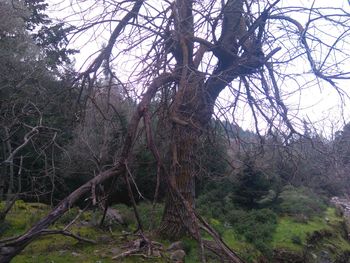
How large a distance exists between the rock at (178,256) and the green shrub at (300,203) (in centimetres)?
916

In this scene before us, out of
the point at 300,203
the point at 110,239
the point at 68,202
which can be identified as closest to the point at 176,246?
the point at 110,239

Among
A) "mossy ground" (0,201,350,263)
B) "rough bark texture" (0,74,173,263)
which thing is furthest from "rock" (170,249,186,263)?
"rough bark texture" (0,74,173,263)

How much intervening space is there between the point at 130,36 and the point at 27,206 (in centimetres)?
975

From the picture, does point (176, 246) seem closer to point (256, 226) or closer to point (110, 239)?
point (110, 239)

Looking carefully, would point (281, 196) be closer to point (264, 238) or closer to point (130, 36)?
point (264, 238)

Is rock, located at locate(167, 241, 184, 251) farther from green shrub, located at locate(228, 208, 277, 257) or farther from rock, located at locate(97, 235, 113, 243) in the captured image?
green shrub, located at locate(228, 208, 277, 257)

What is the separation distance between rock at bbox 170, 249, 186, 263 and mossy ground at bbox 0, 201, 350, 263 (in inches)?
6.5

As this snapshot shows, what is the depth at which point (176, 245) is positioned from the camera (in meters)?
7.57

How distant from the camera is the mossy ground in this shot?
6883 millimetres

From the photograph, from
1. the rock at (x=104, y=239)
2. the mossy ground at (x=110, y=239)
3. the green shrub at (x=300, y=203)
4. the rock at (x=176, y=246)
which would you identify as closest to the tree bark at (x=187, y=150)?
the rock at (x=176, y=246)

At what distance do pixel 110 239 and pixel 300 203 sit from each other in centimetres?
1089

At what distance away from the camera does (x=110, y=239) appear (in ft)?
25.9

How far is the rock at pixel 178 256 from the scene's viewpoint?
22.6ft

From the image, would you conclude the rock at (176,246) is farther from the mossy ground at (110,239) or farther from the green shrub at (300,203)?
the green shrub at (300,203)
